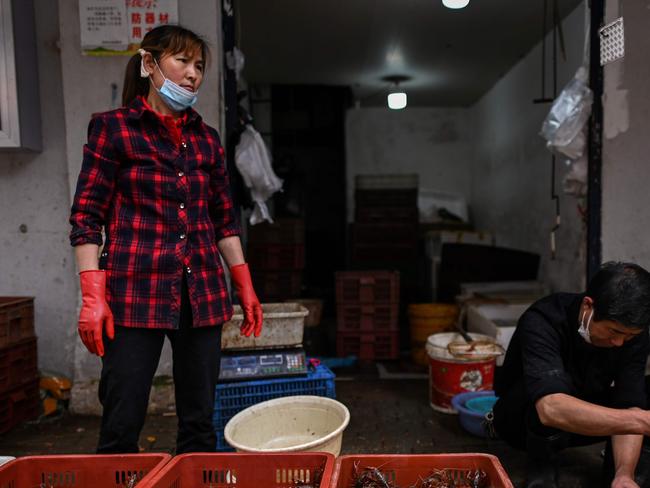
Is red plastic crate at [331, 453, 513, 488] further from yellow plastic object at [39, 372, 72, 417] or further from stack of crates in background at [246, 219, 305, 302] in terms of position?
stack of crates in background at [246, 219, 305, 302]

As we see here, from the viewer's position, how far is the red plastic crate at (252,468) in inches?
53.0

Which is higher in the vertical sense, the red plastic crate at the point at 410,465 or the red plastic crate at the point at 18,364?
the red plastic crate at the point at 410,465

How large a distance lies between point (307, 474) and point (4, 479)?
29.7 inches

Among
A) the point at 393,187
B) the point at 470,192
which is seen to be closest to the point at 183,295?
the point at 393,187

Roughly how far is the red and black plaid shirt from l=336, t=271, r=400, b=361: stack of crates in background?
3.14 meters

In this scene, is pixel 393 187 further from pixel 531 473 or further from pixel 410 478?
pixel 410 478

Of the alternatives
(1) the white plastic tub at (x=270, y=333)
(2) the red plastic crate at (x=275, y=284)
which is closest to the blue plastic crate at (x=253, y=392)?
(1) the white plastic tub at (x=270, y=333)

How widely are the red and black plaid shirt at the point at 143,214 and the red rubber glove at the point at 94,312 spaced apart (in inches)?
2.2

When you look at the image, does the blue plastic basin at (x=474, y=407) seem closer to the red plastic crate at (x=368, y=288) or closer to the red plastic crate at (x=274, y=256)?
the red plastic crate at (x=368, y=288)

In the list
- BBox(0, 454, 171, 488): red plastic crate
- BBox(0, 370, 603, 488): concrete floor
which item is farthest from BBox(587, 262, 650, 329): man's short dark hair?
BBox(0, 454, 171, 488): red plastic crate

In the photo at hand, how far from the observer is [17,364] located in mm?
3340

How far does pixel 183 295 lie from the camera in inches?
75.3

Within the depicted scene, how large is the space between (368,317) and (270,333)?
2105 mm

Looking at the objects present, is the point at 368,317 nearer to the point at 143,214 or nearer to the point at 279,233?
the point at 279,233
